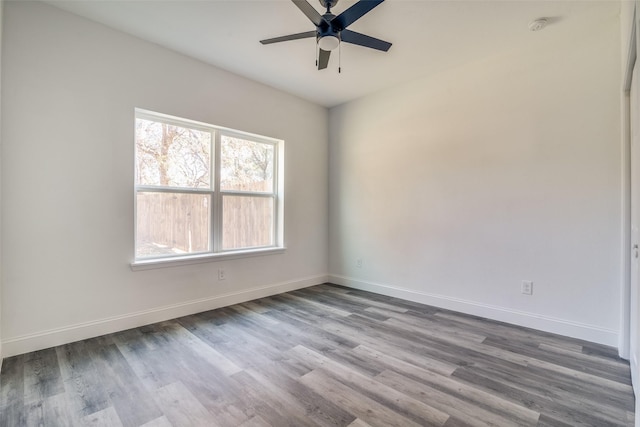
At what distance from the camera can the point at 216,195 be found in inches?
134

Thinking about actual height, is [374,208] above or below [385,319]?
above

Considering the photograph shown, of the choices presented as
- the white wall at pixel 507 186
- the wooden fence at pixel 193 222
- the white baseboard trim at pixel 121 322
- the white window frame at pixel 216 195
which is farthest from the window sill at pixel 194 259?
the white wall at pixel 507 186

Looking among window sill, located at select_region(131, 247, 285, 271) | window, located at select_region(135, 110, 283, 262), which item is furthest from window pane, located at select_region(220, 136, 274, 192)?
window sill, located at select_region(131, 247, 285, 271)

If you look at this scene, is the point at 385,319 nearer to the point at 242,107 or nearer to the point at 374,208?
the point at 374,208

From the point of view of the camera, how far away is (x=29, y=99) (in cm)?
225

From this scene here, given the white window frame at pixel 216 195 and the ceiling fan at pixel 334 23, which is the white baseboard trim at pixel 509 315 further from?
the ceiling fan at pixel 334 23

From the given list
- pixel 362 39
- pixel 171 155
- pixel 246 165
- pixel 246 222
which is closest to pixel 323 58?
pixel 362 39

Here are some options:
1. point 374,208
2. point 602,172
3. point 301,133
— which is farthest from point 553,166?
point 301,133

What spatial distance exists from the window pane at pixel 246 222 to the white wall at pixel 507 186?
1.35m

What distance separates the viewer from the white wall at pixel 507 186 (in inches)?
97.1

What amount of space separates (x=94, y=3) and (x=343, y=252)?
149 inches

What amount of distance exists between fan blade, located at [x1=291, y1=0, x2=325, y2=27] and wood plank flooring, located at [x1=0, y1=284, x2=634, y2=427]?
2.41 meters

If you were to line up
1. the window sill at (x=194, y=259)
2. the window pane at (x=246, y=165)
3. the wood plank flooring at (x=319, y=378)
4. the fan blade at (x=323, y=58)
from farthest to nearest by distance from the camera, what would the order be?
the window pane at (x=246, y=165), the window sill at (x=194, y=259), the fan blade at (x=323, y=58), the wood plank flooring at (x=319, y=378)

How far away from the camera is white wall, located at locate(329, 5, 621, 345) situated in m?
2.47
